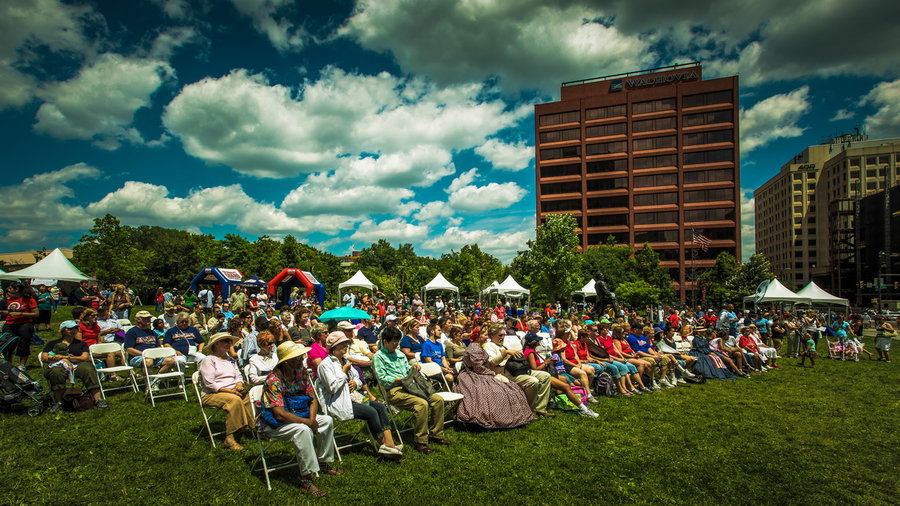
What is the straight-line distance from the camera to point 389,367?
5.77 meters

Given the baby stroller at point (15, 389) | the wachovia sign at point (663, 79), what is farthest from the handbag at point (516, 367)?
the wachovia sign at point (663, 79)

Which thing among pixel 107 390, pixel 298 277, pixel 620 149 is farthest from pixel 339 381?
pixel 620 149

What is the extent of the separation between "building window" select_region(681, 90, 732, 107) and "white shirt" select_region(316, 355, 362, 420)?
67.8m

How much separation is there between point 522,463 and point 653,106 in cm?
6759

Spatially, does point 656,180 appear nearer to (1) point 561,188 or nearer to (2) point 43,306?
(1) point 561,188

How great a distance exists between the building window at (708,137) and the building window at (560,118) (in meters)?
14.9

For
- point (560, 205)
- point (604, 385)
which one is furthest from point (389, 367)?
point (560, 205)

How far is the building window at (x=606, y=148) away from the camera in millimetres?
63188

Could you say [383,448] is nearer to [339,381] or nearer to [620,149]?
[339,381]

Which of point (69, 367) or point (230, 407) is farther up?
point (69, 367)

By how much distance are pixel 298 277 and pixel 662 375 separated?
78.1 ft

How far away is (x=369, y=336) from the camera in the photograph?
11.0 m

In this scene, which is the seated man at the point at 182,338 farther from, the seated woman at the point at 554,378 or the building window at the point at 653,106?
the building window at the point at 653,106

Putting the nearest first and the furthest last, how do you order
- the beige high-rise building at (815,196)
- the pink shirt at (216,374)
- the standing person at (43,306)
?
1. the pink shirt at (216,374)
2. the standing person at (43,306)
3. the beige high-rise building at (815,196)
